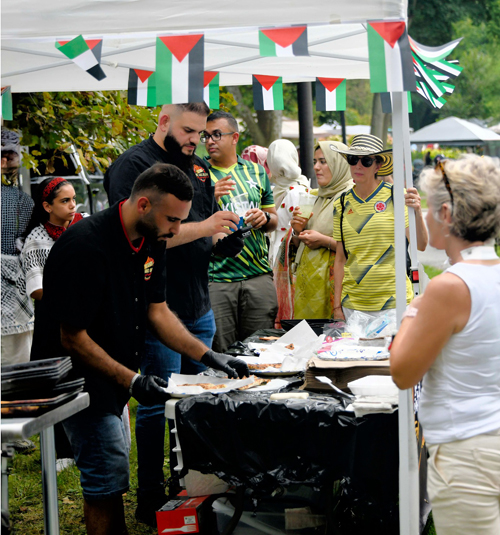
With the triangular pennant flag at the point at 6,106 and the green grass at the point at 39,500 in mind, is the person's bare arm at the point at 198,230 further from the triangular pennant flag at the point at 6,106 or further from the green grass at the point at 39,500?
the triangular pennant flag at the point at 6,106

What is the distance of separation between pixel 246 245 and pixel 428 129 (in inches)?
855

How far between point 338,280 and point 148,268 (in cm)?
187

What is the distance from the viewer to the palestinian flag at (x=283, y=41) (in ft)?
7.91

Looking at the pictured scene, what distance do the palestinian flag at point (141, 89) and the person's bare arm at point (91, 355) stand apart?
4.39 ft

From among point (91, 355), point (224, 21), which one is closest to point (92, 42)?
point (224, 21)

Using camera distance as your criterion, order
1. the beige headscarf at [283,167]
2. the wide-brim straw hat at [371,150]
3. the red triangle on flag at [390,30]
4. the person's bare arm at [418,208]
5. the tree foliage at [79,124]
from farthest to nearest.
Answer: the beige headscarf at [283,167]
the tree foliage at [79,124]
the wide-brim straw hat at [371,150]
the person's bare arm at [418,208]
the red triangle on flag at [390,30]

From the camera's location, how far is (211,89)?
471cm

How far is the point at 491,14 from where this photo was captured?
27969 millimetres

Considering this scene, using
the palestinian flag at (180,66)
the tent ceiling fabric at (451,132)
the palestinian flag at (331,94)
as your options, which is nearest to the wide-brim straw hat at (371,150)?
the palestinian flag at (331,94)

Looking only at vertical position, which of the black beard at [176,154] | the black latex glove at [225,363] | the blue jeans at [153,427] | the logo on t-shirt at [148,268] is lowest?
the blue jeans at [153,427]

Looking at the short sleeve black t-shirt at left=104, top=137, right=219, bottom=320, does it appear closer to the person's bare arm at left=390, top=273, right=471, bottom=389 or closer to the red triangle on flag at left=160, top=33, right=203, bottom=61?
the red triangle on flag at left=160, top=33, right=203, bottom=61

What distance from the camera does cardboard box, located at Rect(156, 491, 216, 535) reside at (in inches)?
111

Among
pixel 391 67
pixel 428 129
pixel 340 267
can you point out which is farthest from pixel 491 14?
pixel 391 67

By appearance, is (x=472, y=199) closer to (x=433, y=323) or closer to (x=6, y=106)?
(x=433, y=323)
